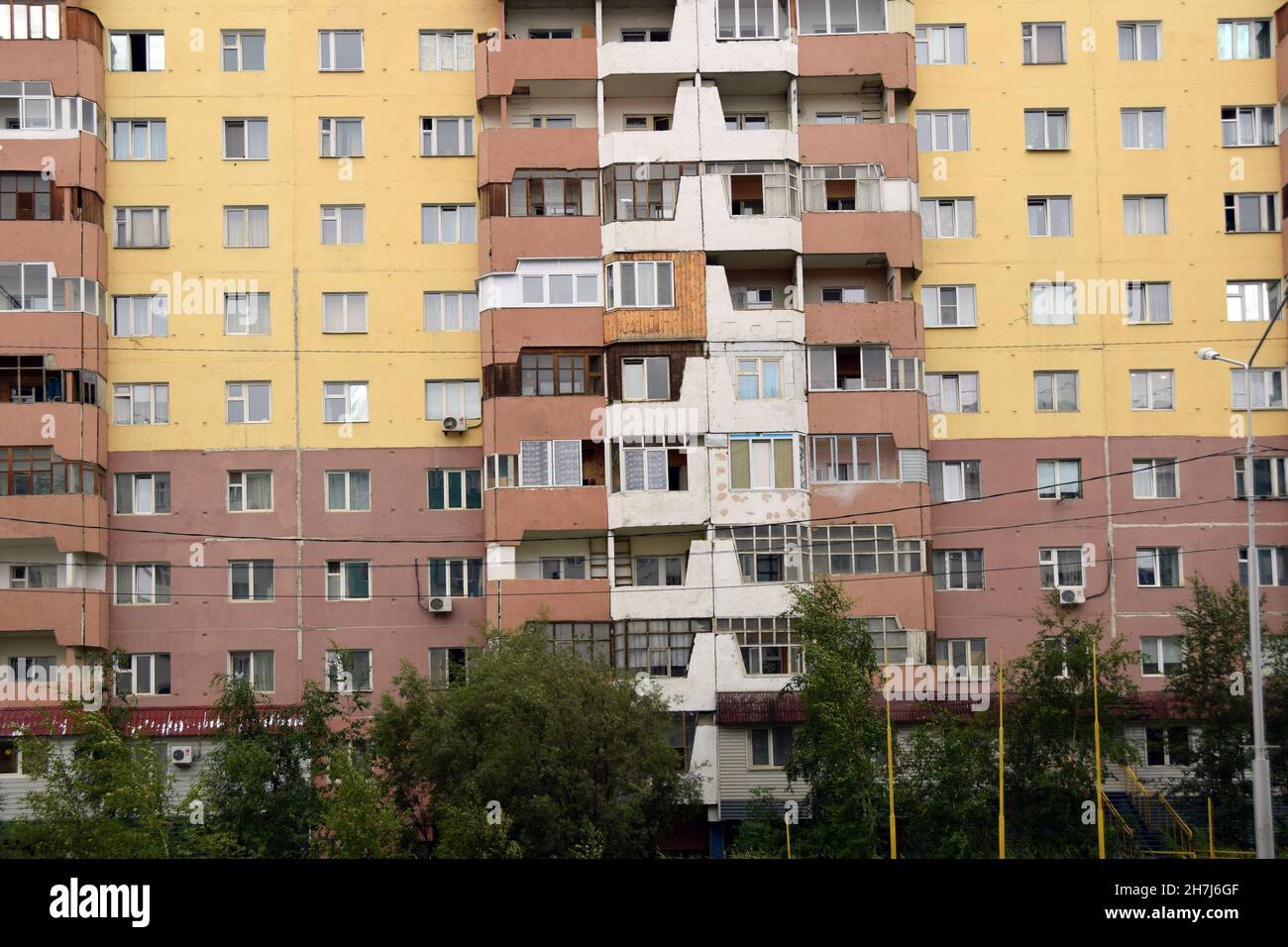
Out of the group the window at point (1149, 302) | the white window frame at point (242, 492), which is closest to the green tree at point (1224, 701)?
the window at point (1149, 302)

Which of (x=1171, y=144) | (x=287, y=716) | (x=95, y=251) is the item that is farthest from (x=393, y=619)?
(x=1171, y=144)

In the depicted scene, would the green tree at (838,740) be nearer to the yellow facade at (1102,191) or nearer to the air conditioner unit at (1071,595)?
the air conditioner unit at (1071,595)

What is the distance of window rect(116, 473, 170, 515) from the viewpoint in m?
53.7

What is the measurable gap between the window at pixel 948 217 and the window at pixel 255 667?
2644 centimetres

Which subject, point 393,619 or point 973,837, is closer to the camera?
point 973,837

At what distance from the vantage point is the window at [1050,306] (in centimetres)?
5509

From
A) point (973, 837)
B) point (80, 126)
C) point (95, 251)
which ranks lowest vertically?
point (973, 837)

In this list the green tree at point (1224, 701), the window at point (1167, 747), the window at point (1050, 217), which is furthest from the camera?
the window at point (1050, 217)

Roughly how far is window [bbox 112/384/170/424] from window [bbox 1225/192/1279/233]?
36.8m

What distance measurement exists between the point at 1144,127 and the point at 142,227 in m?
34.6

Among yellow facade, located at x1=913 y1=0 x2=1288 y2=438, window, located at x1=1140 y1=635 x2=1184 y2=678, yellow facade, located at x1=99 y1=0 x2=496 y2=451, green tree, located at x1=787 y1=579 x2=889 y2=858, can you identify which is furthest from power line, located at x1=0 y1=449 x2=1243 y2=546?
green tree, located at x1=787 y1=579 x2=889 y2=858

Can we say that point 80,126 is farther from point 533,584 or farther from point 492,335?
point 533,584

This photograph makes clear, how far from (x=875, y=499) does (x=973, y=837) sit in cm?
1446

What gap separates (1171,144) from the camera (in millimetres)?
55625
